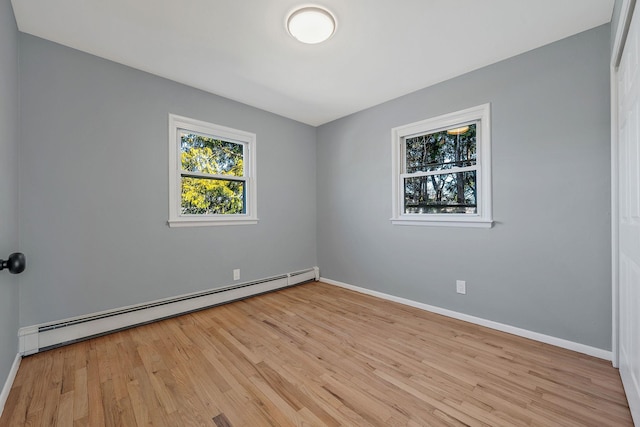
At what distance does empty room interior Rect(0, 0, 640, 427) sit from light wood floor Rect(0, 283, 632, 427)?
2 centimetres

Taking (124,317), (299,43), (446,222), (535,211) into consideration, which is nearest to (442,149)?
(446,222)

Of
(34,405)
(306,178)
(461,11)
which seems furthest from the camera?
(306,178)

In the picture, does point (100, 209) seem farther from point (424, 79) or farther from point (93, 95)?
point (424, 79)

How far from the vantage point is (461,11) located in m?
1.87

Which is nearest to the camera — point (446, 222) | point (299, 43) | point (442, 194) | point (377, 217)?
point (299, 43)

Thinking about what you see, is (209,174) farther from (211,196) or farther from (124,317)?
(124,317)

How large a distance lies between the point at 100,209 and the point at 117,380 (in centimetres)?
144

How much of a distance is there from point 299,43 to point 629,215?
2.44 meters

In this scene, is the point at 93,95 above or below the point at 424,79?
below

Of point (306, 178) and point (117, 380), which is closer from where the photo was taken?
point (117, 380)

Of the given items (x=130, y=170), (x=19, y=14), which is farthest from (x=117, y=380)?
(x=19, y=14)

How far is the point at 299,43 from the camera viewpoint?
86.0 inches

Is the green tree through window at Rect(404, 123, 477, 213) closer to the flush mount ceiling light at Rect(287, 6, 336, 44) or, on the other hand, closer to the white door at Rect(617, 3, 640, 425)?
the white door at Rect(617, 3, 640, 425)

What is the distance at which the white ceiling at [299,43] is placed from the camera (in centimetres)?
183
